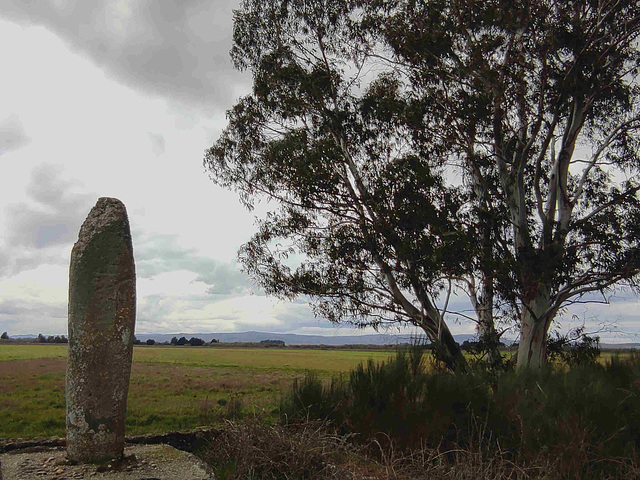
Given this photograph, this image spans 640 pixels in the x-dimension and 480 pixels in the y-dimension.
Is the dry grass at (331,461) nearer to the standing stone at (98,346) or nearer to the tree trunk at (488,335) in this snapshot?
the standing stone at (98,346)

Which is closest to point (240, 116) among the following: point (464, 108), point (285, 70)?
point (285, 70)

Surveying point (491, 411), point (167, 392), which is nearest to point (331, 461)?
point (491, 411)

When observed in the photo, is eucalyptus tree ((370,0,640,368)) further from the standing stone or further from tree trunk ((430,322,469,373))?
the standing stone

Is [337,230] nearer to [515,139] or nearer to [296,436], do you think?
[515,139]

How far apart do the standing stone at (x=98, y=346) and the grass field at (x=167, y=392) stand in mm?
1769

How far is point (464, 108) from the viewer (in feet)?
43.4

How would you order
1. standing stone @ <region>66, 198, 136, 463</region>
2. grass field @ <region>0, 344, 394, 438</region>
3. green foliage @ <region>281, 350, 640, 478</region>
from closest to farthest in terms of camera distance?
standing stone @ <region>66, 198, 136, 463</region>, green foliage @ <region>281, 350, 640, 478</region>, grass field @ <region>0, 344, 394, 438</region>

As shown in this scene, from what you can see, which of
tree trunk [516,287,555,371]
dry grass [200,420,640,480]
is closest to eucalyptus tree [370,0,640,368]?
tree trunk [516,287,555,371]

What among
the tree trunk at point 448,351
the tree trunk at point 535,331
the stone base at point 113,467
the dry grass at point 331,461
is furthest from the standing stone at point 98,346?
the tree trunk at point 535,331

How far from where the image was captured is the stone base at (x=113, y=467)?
5.87 metres

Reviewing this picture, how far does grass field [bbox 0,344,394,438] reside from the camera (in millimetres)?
12359

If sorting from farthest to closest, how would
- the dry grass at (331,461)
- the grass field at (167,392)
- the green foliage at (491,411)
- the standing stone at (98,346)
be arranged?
the grass field at (167,392) < the green foliage at (491,411) < the standing stone at (98,346) < the dry grass at (331,461)

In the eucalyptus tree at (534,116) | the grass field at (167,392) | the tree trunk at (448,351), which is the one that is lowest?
the grass field at (167,392)

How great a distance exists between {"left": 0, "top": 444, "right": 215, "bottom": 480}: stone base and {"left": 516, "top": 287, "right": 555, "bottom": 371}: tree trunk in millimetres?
8412
